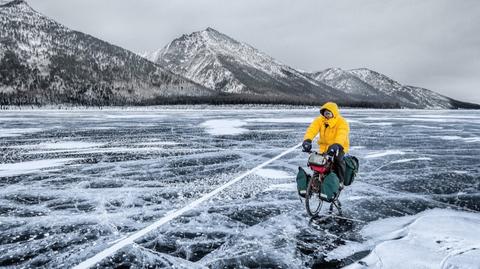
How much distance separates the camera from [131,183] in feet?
28.0

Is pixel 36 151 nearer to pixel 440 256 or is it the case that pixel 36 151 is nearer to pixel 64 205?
pixel 64 205

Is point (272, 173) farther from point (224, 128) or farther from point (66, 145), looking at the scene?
point (224, 128)

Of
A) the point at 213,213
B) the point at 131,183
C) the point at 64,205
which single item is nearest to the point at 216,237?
the point at 213,213

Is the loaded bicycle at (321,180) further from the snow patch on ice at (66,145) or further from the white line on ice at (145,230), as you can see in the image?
the snow patch on ice at (66,145)

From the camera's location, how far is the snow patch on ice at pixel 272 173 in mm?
9461

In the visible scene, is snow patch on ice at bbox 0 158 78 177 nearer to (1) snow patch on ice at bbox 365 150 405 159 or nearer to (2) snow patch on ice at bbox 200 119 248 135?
(1) snow patch on ice at bbox 365 150 405 159

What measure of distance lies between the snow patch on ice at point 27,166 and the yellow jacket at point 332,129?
7234mm

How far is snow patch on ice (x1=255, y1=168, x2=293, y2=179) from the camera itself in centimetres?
946

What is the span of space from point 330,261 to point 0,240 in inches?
159

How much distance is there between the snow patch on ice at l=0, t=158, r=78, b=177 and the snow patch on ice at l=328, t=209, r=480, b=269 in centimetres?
813

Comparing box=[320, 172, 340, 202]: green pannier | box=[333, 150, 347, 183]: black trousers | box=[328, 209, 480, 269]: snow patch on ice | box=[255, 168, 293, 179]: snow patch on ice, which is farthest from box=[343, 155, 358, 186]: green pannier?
box=[255, 168, 293, 179]: snow patch on ice

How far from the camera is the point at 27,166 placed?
10586 mm

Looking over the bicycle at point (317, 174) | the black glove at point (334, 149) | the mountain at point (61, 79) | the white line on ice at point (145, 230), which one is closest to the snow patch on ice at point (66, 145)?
the white line on ice at point (145, 230)

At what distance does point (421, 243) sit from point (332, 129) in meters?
2.04
